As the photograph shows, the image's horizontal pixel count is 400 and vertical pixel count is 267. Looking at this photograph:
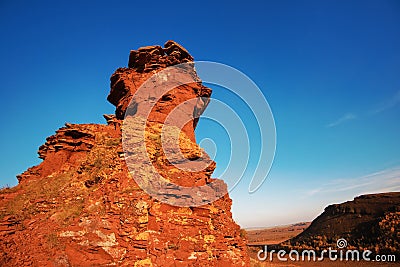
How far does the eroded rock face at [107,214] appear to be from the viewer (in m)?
9.83

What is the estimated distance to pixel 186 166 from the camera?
12.8m

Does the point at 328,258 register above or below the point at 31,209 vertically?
below

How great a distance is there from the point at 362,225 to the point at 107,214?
51547mm

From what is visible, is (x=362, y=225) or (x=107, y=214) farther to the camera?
(x=362, y=225)

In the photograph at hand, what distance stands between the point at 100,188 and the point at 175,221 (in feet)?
13.1

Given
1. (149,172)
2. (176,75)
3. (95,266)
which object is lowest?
(95,266)

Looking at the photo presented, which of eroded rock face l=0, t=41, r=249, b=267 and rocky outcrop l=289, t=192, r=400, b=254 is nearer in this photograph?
eroded rock face l=0, t=41, r=249, b=267

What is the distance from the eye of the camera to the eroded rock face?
9828 mm

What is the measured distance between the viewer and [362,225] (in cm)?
4619

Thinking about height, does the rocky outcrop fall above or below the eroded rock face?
below

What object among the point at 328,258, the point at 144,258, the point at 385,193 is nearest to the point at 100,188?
the point at 144,258

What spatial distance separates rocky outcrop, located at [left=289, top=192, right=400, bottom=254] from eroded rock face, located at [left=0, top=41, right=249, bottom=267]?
35.1 m

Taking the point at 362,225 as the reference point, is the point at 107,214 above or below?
above

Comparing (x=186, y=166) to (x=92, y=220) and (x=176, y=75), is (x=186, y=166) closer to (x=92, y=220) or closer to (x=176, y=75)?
(x=92, y=220)
